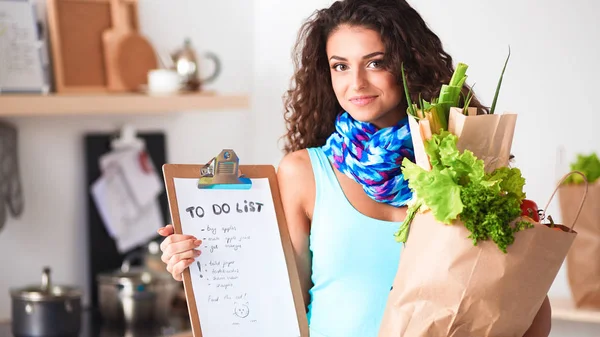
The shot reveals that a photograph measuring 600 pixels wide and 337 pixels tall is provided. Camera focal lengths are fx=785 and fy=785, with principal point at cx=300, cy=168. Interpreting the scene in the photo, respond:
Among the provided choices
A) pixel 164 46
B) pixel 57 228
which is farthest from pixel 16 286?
pixel 164 46

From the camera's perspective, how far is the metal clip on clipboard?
1463 millimetres

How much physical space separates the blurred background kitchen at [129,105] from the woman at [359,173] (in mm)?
1079

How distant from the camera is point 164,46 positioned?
9.73 ft

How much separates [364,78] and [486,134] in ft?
1.05

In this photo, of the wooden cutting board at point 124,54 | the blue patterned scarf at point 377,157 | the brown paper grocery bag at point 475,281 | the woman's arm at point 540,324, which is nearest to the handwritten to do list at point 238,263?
the blue patterned scarf at point 377,157

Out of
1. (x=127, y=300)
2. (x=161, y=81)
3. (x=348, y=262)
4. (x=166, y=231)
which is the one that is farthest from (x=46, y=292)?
(x=348, y=262)

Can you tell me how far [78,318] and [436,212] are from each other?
1.56 m

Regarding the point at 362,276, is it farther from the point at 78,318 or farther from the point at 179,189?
the point at 78,318

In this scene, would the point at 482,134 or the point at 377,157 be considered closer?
the point at 482,134

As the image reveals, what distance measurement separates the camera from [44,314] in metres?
2.36

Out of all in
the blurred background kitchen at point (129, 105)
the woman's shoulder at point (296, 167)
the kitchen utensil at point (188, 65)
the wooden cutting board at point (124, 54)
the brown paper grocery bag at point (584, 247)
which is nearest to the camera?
the woman's shoulder at point (296, 167)

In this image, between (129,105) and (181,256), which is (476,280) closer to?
(181,256)

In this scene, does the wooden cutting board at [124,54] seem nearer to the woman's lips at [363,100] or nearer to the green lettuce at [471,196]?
the woman's lips at [363,100]

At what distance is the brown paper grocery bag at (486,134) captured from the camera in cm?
124
